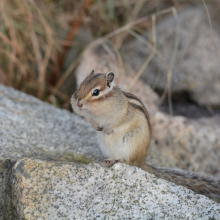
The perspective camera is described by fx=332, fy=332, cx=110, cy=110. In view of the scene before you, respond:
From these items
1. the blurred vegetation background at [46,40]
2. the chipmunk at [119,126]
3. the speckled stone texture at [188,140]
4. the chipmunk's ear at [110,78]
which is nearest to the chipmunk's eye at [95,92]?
the chipmunk at [119,126]

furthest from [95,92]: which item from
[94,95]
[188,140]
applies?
[188,140]

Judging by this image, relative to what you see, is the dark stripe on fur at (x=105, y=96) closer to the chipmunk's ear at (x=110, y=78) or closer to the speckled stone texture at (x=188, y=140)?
the chipmunk's ear at (x=110, y=78)

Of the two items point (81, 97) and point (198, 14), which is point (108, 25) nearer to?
point (198, 14)

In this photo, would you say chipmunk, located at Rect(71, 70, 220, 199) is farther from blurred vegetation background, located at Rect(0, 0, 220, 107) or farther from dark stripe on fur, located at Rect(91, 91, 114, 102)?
blurred vegetation background, located at Rect(0, 0, 220, 107)

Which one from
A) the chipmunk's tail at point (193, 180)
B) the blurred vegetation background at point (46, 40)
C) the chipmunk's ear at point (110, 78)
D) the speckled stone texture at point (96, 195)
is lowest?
the speckled stone texture at point (96, 195)

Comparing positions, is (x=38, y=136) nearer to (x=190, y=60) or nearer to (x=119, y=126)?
(x=119, y=126)

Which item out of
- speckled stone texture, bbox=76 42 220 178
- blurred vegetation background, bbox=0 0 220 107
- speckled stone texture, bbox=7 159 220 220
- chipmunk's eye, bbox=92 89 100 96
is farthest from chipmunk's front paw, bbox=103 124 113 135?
A: blurred vegetation background, bbox=0 0 220 107
